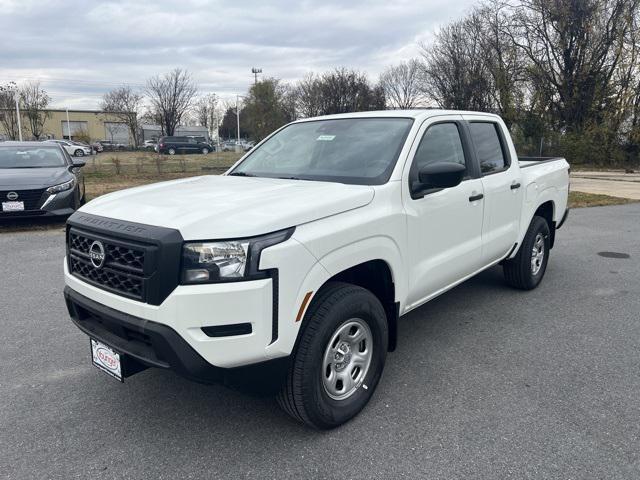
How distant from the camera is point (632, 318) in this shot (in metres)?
4.71

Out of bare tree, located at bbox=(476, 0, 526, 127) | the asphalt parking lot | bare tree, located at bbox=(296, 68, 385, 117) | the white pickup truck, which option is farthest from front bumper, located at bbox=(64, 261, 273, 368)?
bare tree, located at bbox=(296, 68, 385, 117)

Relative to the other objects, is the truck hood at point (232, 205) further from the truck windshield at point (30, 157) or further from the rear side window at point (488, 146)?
the truck windshield at point (30, 157)

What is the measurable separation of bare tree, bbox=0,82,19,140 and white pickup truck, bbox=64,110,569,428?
5162 centimetres

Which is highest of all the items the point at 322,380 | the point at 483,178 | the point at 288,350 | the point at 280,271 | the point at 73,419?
the point at 483,178

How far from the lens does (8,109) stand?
4800cm

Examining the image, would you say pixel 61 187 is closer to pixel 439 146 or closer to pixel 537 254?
pixel 439 146

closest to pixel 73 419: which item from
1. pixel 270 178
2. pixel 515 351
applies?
pixel 270 178

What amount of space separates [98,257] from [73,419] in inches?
44.4

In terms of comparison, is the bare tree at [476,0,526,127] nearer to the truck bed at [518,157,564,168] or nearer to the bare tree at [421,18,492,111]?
the bare tree at [421,18,492,111]

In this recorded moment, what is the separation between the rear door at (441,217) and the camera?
3.36 meters

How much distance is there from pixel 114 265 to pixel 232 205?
0.68 meters

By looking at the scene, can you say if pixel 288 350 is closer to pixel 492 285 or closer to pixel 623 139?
pixel 492 285

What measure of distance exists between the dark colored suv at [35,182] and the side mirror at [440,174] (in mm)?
7350

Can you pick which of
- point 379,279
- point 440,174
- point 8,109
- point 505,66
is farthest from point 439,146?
point 8,109
